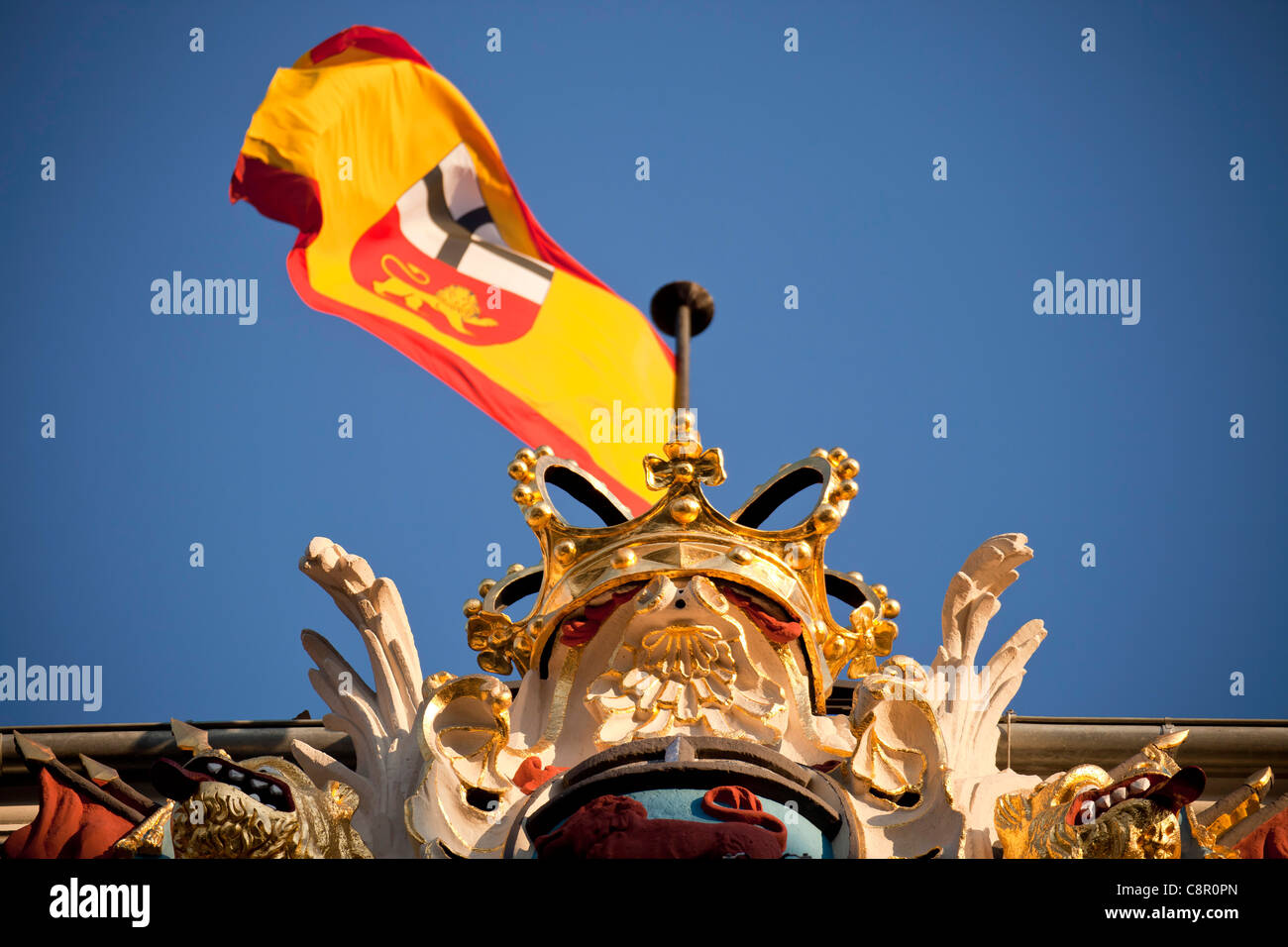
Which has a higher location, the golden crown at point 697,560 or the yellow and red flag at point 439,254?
the yellow and red flag at point 439,254

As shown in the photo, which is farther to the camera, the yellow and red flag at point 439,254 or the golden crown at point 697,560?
the yellow and red flag at point 439,254

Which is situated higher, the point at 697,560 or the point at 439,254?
the point at 439,254

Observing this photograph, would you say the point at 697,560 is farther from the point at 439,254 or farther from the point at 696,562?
the point at 439,254

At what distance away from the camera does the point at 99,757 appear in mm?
15242

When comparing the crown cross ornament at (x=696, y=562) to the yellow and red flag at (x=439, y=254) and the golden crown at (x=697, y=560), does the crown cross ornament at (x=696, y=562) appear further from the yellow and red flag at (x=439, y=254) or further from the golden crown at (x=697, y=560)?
the yellow and red flag at (x=439, y=254)

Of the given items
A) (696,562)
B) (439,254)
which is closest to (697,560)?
(696,562)

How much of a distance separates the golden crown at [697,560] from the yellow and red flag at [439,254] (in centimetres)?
448

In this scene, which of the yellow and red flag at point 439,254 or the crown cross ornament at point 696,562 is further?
the yellow and red flag at point 439,254

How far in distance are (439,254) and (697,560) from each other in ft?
27.6

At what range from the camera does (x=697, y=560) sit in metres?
13.6

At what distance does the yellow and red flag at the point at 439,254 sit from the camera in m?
19.3

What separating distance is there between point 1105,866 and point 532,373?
1177 centimetres

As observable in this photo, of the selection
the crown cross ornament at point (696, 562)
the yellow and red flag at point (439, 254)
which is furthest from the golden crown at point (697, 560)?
the yellow and red flag at point (439, 254)

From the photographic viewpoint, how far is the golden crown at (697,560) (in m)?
13.6
